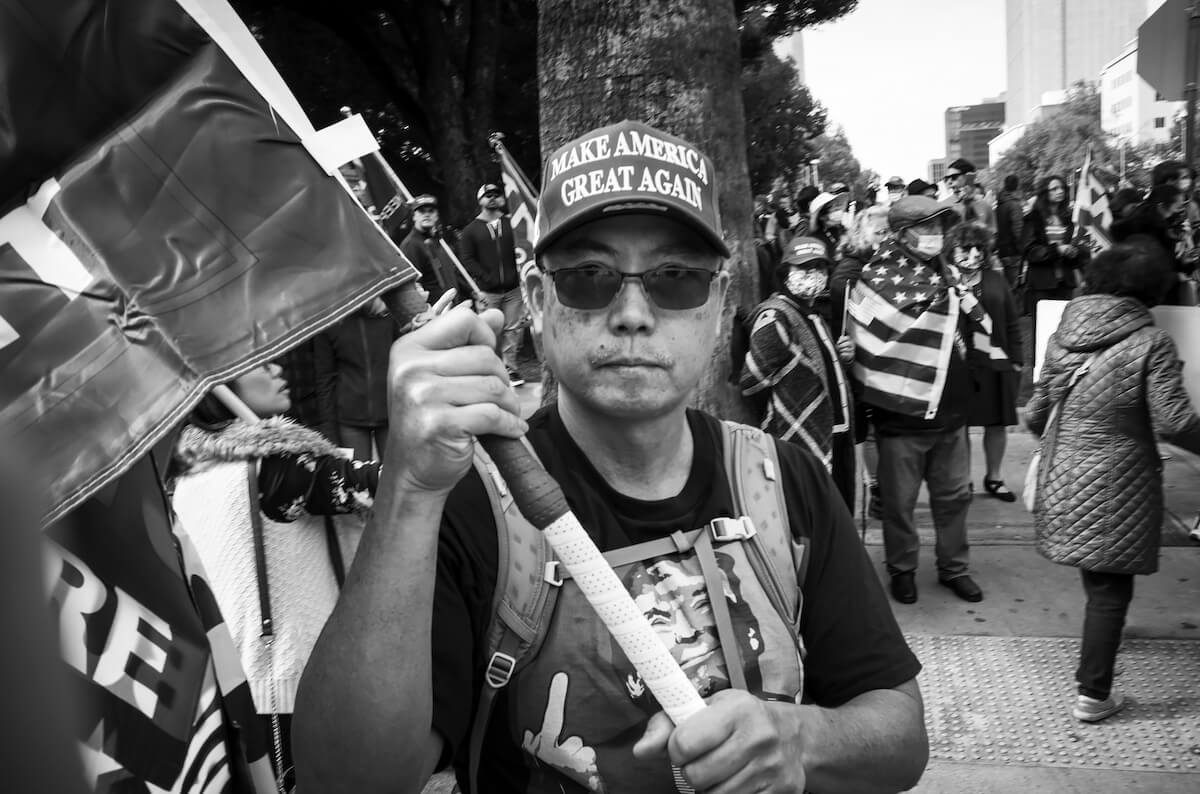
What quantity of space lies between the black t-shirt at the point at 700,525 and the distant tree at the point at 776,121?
2538 centimetres

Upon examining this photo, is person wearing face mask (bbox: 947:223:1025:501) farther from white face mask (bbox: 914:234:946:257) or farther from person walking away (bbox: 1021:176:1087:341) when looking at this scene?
person walking away (bbox: 1021:176:1087:341)

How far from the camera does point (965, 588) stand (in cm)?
538

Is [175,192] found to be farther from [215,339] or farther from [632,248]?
[632,248]

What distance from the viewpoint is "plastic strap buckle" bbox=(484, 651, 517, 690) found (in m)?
1.46

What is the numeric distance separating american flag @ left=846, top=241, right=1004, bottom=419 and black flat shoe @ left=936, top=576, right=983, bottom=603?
1.01m

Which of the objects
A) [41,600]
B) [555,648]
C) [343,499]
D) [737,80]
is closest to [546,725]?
[555,648]

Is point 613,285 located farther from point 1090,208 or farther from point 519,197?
point 1090,208

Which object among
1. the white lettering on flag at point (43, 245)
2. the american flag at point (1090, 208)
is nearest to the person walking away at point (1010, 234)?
the american flag at point (1090, 208)

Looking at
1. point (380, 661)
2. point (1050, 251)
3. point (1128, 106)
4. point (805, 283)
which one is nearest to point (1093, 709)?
point (805, 283)

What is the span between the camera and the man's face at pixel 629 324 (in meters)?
1.67

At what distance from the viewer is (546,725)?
4.91ft

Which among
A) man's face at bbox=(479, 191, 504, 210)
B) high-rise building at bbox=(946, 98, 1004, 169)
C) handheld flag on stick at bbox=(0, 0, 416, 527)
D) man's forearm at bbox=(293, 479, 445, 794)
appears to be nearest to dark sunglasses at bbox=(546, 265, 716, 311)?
handheld flag on stick at bbox=(0, 0, 416, 527)

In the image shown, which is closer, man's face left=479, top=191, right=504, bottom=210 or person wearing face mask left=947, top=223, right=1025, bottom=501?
person wearing face mask left=947, top=223, right=1025, bottom=501

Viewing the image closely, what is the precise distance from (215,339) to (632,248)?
2.35ft
